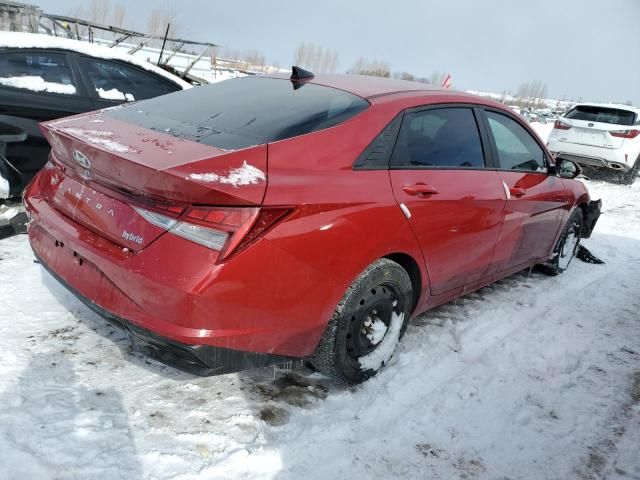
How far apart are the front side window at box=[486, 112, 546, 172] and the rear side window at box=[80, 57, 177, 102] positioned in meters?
3.31

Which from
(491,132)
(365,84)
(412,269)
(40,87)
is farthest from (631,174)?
(40,87)

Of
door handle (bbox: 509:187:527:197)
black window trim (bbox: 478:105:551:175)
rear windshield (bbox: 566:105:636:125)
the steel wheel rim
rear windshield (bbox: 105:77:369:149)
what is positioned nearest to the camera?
rear windshield (bbox: 105:77:369:149)

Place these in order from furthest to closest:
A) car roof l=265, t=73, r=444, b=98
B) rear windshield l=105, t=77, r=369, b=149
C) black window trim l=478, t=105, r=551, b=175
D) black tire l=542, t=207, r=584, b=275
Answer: black tire l=542, t=207, r=584, b=275, black window trim l=478, t=105, r=551, b=175, car roof l=265, t=73, r=444, b=98, rear windshield l=105, t=77, r=369, b=149

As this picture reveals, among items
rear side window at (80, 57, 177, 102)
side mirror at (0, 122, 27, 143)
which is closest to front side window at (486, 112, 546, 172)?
rear side window at (80, 57, 177, 102)

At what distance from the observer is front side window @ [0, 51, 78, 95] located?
4004 millimetres

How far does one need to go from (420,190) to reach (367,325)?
78cm

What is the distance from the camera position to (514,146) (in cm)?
367

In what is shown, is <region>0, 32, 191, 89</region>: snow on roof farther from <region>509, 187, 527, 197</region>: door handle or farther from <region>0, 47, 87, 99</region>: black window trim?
<region>509, 187, 527, 197</region>: door handle

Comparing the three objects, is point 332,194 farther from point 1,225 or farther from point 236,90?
point 1,225

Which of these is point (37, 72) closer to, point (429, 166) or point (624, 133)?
point (429, 166)

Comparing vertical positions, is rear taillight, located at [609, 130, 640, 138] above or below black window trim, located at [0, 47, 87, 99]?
above

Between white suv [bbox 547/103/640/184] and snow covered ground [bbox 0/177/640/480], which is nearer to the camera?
snow covered ground [bbox 0/177/640/480]

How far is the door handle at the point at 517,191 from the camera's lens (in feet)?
11.3

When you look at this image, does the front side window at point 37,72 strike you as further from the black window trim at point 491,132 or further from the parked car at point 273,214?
the black window trim at point 491,132
